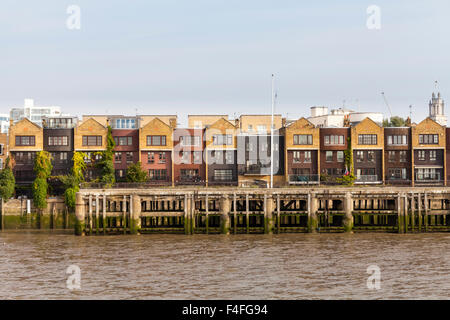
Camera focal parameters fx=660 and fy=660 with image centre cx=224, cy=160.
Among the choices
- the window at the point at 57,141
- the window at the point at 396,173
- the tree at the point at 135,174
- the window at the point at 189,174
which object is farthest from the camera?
the window at the point at 396,173

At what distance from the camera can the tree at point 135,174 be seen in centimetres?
8575

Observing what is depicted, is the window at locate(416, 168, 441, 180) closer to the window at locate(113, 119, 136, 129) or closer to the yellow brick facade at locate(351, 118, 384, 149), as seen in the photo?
the yellow brick facade at locate(351, 118, 384, 149)

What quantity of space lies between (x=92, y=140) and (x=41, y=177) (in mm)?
8726

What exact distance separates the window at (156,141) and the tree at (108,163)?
474 centimetres

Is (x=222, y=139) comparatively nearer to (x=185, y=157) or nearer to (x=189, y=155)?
(x=189, y=155)

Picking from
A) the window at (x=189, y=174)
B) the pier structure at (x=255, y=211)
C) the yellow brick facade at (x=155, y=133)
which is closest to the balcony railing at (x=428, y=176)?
the pier structure at (x=255, y=211)

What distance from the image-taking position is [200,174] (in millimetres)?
90812

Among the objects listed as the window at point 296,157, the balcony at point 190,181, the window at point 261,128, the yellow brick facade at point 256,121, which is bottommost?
the balcony at point 190,181

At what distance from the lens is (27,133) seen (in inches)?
3494

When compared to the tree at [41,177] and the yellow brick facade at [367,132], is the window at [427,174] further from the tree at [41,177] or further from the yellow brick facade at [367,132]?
the tree at [41,177]

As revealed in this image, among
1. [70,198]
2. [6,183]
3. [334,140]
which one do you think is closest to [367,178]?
[334,140]

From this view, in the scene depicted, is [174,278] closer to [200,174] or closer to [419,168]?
[200,174]
